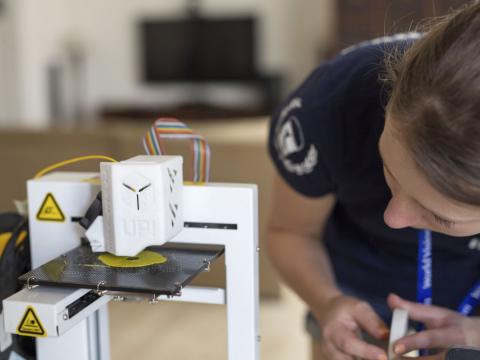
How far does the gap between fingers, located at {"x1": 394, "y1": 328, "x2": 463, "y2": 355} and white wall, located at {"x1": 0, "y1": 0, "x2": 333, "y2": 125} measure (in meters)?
4.66

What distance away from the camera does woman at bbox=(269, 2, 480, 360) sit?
569 millimetres

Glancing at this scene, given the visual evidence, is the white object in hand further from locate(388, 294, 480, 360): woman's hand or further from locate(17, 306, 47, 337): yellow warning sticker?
locate(17, 306, 47, 337): yellow warning sticker

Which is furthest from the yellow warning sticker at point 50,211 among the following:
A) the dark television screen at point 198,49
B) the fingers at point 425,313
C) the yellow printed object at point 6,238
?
the dark television screen at point 198,49

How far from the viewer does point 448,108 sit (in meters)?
0.56

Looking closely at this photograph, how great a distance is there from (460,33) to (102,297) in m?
0.45

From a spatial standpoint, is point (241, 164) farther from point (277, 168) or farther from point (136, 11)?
point (136, 11)

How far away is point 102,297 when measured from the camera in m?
0.71

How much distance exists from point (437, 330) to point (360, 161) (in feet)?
0.79

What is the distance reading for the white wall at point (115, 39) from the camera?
558cm

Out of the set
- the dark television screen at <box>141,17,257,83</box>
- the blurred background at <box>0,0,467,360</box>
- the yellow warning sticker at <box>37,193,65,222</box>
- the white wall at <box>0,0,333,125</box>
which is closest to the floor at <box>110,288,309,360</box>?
the yellow warning sticker at <box>37,193,65,222</box>

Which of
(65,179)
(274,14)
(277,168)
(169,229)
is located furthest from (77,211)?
(274,14)

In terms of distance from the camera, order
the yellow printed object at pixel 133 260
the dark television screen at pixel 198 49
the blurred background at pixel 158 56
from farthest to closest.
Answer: the dark television screen at pixel 198 49 → the blurred background at pixel 158 56 → the yellow printed object at pixel 133 260

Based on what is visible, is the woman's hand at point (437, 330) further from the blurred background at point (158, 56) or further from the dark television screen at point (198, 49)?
the dark television screen at point (198, 49)

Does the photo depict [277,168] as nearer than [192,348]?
Yes
